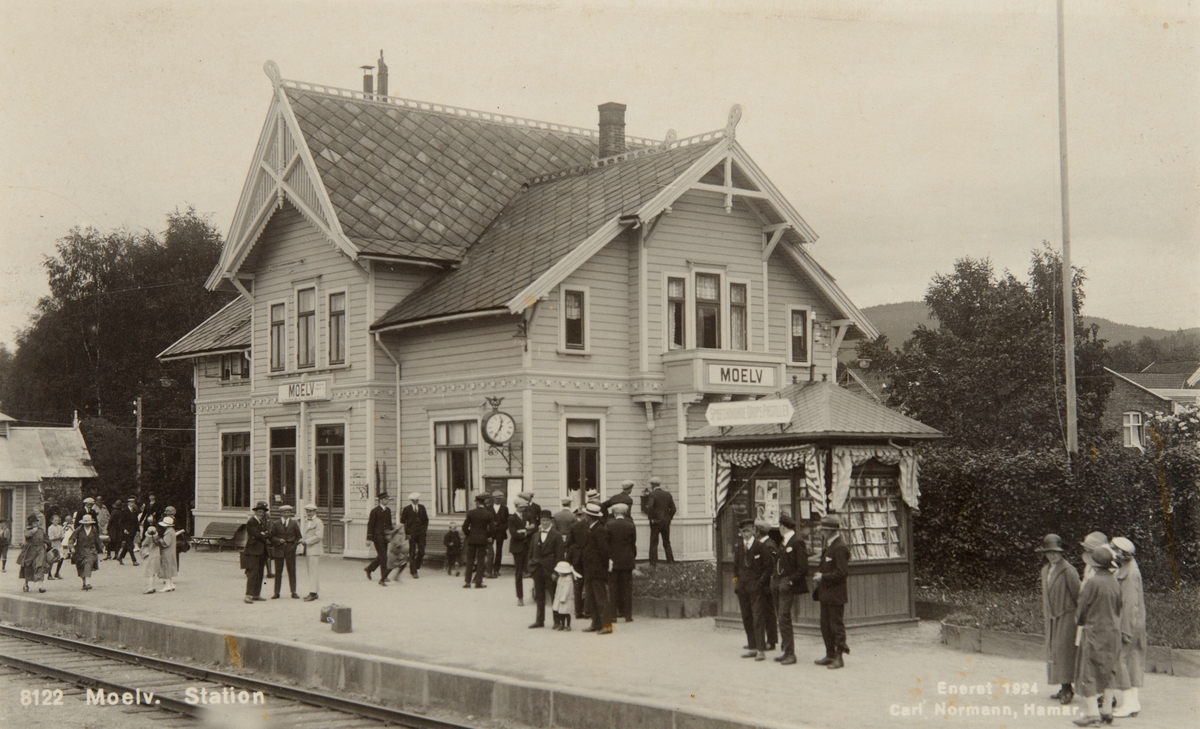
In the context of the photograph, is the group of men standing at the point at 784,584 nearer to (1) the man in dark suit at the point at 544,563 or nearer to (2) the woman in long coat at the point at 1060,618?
(2) the woman in long coat at the point at 1060,618

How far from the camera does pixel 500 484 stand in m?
25.3

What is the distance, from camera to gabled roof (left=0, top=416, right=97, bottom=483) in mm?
42938

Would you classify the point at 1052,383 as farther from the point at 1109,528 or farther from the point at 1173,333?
the point at 1173,333

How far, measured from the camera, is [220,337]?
37438 mm

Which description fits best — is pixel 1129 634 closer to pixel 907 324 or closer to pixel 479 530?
pixel 479 530

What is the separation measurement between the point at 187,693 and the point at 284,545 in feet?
26.5

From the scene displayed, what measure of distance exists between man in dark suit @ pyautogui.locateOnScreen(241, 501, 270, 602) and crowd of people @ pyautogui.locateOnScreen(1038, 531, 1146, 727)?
13643 millimetres

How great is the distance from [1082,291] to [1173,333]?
72.1m

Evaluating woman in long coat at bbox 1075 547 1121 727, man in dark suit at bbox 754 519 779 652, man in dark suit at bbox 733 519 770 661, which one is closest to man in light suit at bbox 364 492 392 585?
man in dark suit at bbox 733 519 770 661

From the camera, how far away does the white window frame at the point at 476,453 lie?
85.9 feet

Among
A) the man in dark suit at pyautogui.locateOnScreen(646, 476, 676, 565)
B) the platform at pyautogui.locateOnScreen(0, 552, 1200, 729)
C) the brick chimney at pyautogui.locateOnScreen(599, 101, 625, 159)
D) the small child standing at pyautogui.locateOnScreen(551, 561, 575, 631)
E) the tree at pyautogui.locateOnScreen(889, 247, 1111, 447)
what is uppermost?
the brick chimney at pyautogui.locateOnScreen(599, 101, 625, 159)

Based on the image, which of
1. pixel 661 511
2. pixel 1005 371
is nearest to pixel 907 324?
pixel 1005 371

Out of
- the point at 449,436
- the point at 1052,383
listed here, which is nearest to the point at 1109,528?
the point at 449,436

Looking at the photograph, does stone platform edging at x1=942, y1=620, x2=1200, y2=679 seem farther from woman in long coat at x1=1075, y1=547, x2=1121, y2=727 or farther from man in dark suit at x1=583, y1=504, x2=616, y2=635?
man in dark suit at x1=583, y1=504, x2=616, y2=635
